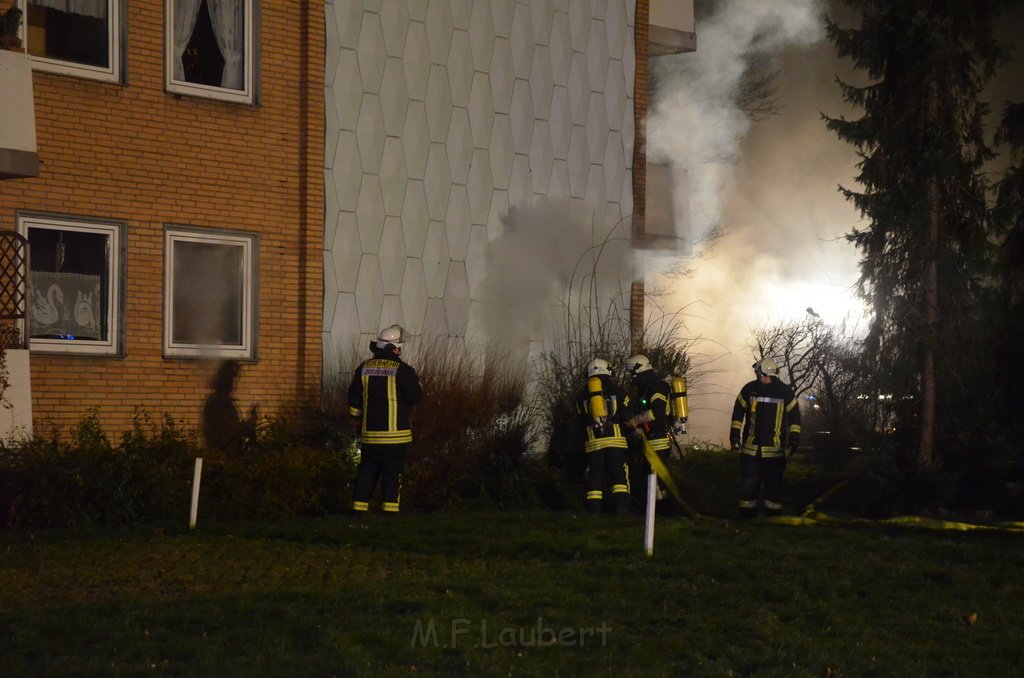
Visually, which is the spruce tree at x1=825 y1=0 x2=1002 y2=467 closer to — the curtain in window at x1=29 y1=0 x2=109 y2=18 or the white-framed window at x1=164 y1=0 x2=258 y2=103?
the white-framed window at x1=164 y1=0 x2=258 y2=103

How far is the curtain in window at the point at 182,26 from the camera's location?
55.3ft

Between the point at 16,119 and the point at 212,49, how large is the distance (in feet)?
11.5

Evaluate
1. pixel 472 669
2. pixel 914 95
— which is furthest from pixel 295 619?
pixel 914 95

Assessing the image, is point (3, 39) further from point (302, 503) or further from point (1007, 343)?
point (1007, 343)

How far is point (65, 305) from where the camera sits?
16.0 m

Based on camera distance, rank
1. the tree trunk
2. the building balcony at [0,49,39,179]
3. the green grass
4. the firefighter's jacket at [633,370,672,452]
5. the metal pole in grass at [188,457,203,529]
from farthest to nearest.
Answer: the tree trunk, the firefighter's jacket at [633,370,672,452], the building balcony at [0,49,39,179], the metal pole in grass at [188,457,203,529], the green grass

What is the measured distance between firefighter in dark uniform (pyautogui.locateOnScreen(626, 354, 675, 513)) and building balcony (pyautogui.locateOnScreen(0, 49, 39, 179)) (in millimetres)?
6959

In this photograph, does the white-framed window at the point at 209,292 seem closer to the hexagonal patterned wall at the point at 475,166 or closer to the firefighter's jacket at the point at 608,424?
the hexagonal patterned wall at the point at 475,166

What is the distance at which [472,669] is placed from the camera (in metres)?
6.96

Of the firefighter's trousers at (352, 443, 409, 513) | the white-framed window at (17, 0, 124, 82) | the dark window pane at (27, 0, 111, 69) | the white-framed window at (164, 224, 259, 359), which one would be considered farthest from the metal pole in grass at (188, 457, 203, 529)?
the dark window pane at (27, 0, 111, 69)

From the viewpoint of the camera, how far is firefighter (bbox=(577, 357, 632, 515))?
14641 mm

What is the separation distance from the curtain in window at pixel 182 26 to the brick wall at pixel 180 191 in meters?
0.30

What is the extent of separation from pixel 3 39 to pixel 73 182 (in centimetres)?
195

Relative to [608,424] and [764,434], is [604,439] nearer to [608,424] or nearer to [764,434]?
[608,424]
